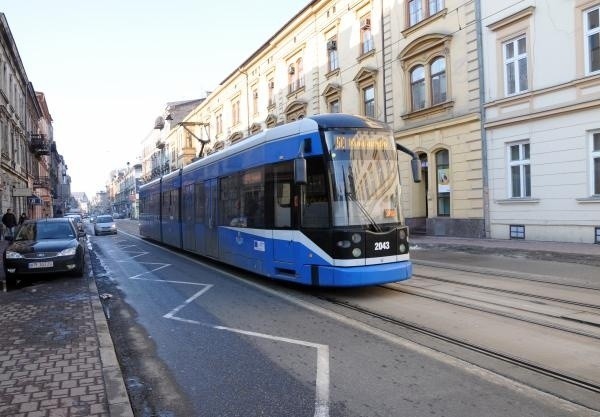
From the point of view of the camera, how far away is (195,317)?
25.2 ft

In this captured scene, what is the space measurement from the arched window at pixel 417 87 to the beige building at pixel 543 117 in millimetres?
3734

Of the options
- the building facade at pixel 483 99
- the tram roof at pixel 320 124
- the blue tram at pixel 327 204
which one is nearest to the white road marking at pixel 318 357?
the blue tram at pixel 327 204

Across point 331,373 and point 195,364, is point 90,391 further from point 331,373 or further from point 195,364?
point 331,373

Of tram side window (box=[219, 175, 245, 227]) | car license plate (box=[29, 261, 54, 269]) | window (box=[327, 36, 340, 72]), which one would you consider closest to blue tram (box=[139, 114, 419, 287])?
tram side window (box=[219, 175, 245, 227])

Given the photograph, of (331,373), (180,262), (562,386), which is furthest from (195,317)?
(180,262)

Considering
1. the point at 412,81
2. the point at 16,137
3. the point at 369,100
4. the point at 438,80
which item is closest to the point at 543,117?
the point at 438,80

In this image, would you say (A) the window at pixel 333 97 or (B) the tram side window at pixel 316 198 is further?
(A) the window at pixel 333 97

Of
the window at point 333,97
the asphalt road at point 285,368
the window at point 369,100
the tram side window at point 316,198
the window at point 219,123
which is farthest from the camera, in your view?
the window at point 219,123

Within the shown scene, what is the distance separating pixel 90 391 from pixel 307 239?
484 centimetres

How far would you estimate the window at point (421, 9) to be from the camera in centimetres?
2134

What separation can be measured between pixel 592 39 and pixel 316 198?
11826mm

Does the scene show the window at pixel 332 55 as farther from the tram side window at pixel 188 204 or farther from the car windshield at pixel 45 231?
the car windshield at pixel 45 231

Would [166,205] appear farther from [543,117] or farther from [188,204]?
[543,117]

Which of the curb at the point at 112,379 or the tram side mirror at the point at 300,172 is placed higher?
the tram side mirror at the point at 300,172
